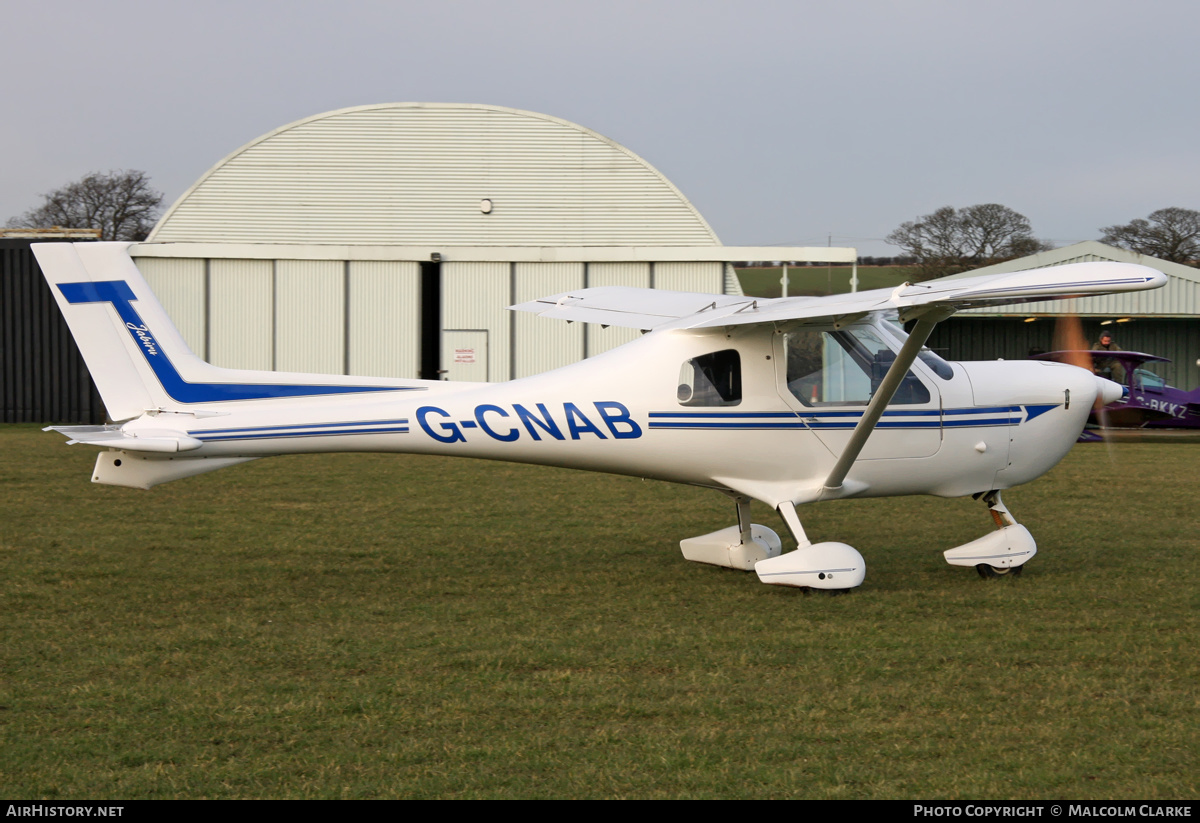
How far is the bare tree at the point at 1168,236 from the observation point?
51500 mm

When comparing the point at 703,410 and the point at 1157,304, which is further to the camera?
the point at 1157,304

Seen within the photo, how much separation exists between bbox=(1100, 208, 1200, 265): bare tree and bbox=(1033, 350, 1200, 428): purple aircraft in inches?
1240

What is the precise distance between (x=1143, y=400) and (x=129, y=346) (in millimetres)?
21346

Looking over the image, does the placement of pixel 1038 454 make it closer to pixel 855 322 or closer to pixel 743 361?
pixel 855 322

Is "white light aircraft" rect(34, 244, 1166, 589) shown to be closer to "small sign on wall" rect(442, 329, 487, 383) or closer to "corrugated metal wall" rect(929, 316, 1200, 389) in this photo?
"small sign on wall" rect(442, 329, 487, 383)

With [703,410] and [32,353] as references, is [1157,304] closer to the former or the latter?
[703,410]

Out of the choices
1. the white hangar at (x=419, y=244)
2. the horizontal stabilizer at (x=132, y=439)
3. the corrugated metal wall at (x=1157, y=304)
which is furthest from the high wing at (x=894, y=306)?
the corrugated metal wall at (x=1157, y=304)

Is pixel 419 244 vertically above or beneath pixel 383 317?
above

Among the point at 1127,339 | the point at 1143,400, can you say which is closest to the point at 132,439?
the point at 1143,400

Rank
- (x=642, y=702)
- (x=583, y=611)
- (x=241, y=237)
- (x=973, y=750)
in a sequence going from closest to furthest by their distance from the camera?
1. (x=973, y=750)
2. (x=642, y=702)
3. (x=583, y=611)
4. (x=241, y=237)

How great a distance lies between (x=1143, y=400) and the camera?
2286cm

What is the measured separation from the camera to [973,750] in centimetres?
453

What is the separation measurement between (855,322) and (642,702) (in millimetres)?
3603
